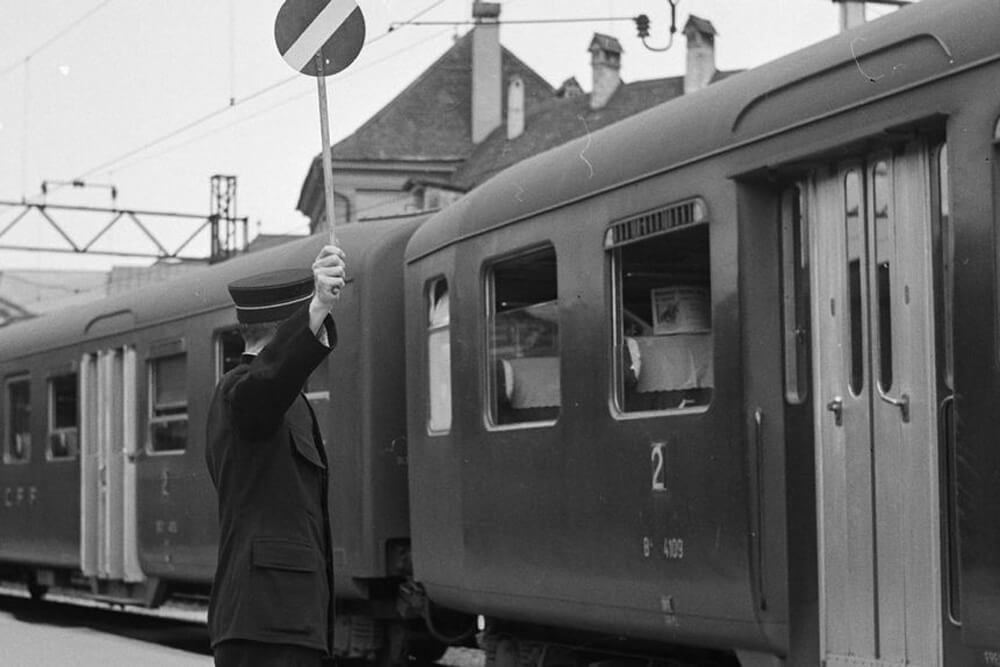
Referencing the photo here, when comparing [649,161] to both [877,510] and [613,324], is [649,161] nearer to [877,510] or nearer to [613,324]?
[613,324]

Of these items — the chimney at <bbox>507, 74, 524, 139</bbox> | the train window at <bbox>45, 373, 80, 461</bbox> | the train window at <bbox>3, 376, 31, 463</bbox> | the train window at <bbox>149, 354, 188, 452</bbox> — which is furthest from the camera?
the chimney at <bbox>507, 74, 524, 139</bbox>

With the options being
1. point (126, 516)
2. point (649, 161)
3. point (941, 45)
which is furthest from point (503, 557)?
point (126, 516)

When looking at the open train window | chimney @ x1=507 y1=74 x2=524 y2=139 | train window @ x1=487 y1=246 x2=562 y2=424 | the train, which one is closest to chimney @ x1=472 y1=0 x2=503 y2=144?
chimney @ x1=507 y1=74 x2=524 y2=139

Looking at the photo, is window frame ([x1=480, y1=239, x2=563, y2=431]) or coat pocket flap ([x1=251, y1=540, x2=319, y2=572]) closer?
coat pocket flap ([x1=251, y1=540, x2=319, y2=572])

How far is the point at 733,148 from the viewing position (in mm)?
7863

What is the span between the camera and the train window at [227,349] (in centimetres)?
1451

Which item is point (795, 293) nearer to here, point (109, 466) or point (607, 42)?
point (109, 466)

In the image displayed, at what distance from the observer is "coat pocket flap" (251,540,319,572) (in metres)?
5.22

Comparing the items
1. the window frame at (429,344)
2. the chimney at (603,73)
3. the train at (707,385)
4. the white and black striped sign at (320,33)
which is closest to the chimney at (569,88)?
the chimney at (603,73)

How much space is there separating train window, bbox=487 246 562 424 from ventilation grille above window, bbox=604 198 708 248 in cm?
72

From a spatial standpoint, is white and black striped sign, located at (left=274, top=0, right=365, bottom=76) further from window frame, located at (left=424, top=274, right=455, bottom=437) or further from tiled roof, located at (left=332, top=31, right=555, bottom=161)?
tiled roof, located at (left=332, top=31, right=555, bottom=161)

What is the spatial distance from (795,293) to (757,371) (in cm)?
34

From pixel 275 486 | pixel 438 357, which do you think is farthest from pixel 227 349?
pixel 275 486

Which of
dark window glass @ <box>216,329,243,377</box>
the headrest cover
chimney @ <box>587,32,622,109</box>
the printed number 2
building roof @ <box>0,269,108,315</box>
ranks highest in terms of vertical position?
chimney @ <box>587,32,622,109</box>
